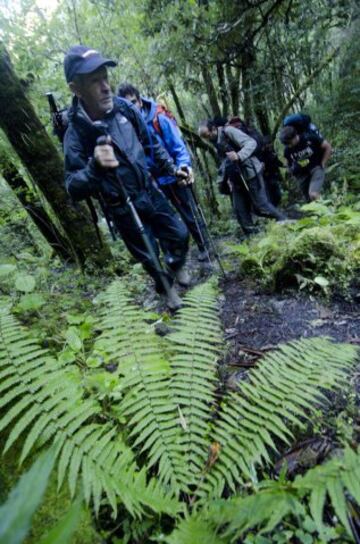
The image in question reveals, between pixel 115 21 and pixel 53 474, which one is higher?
pixel 115 21

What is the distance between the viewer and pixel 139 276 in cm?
514

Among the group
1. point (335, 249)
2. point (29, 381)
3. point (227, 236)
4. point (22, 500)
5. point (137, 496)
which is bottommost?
point (227, 236)

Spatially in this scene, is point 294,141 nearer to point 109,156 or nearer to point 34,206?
point 109,156

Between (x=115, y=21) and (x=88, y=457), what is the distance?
9175 millimetres

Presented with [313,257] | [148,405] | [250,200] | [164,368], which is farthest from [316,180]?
[148,405]

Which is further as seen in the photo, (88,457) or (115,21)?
(115,21)

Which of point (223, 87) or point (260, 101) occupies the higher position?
point (223, 87)

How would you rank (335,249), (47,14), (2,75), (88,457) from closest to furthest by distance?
(88,457) → (335,249) → (2,75) → (47,14)

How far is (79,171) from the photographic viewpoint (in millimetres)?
3107

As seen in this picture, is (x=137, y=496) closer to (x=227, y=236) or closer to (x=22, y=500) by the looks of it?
(x=22, y=500)

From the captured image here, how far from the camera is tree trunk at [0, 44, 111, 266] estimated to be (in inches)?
181

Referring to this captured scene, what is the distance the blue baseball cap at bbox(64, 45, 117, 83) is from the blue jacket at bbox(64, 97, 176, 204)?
274 mm

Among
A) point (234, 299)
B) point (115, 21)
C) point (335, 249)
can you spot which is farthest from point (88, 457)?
point (115, 21)

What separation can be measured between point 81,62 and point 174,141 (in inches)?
70.7
